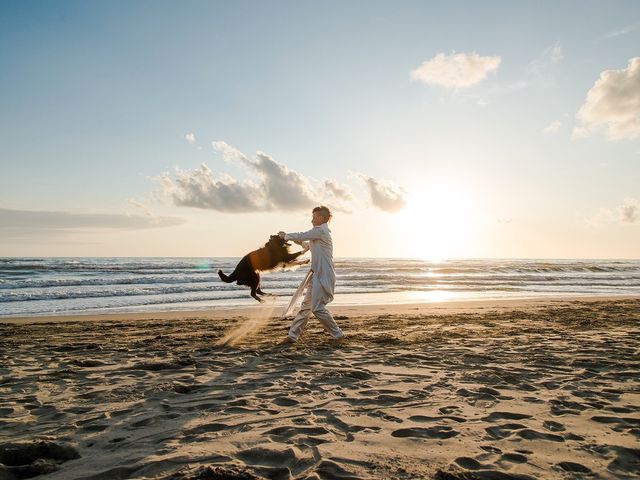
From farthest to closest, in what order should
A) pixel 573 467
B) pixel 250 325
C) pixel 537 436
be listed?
pixel 250 325
pixel 537 436
pixel 573 467

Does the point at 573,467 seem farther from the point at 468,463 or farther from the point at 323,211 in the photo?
the point at 323,211

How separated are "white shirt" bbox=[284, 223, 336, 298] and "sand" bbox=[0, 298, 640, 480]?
1038mm

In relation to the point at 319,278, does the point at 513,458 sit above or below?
below

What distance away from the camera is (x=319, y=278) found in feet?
23.6

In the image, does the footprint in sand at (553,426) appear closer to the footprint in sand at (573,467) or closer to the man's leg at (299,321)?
the footprint in sand at (573,467)

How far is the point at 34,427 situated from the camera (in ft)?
11.3

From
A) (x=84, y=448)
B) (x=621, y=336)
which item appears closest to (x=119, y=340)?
(x=84, y=448)

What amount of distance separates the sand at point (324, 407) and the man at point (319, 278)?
376 millimetres

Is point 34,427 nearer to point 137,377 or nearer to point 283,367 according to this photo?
point 137,377

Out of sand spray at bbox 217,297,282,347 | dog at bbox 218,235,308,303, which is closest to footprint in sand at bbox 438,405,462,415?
dog at bbox 218,235,308,303

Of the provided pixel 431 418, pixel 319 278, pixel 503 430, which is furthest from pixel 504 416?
pixel 319 278

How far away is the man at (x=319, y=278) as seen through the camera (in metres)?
7.14

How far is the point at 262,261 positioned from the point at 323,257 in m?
1.07

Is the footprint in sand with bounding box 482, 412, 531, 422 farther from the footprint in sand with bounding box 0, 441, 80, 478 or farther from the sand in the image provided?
the footprint in sand with bounding box 0, 441, 80, 478
